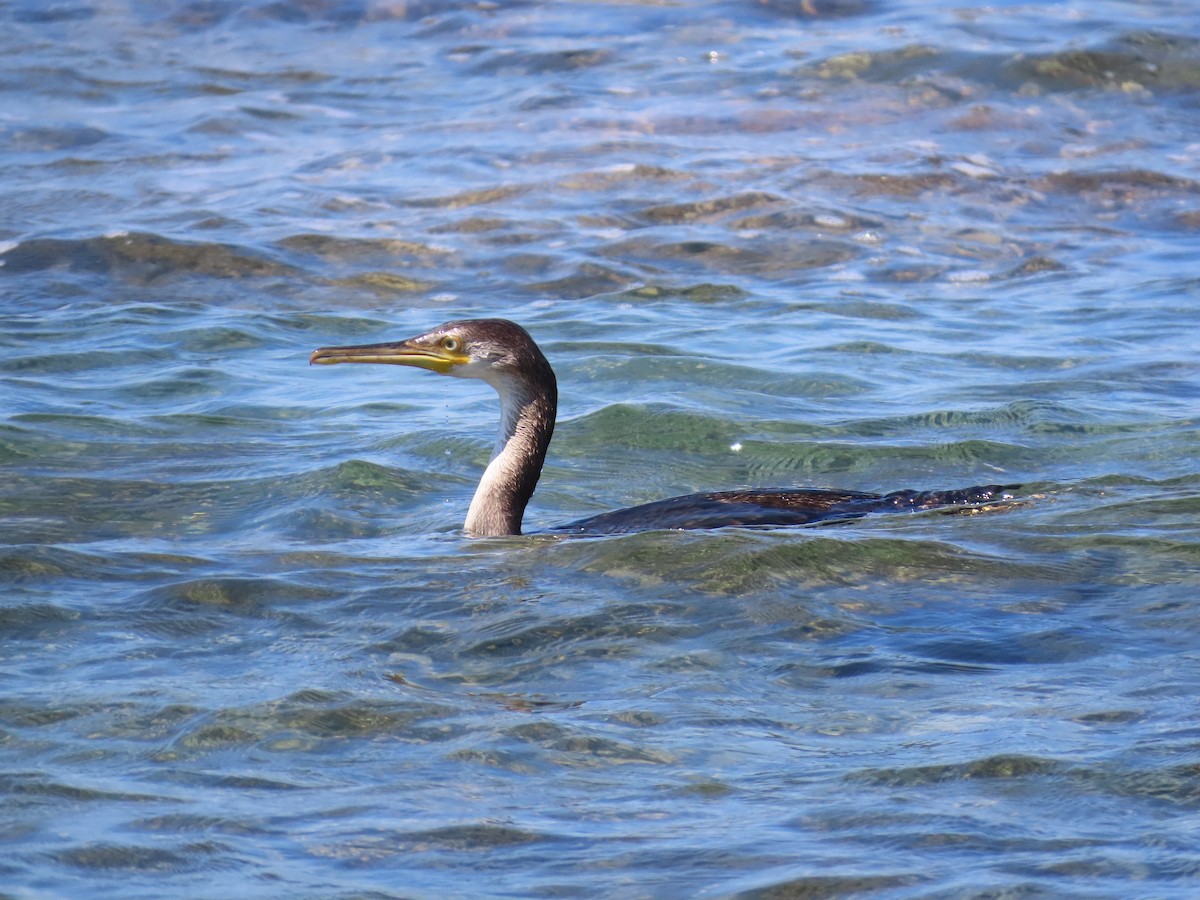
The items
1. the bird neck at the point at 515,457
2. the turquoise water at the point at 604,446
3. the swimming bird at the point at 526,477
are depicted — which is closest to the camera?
the turquoise water at the point at 604,446

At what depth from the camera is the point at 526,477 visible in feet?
24.5

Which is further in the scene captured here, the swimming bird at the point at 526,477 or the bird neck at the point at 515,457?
the bird neck at the point at 515,457

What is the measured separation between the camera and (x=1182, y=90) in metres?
16.0

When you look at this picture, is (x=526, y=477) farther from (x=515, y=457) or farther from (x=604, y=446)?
(x=604, y=446)

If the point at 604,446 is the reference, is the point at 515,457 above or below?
above

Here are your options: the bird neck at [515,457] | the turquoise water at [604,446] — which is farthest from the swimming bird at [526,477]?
the turquoise water at [604,446]

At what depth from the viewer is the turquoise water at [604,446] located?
4457 millimetres

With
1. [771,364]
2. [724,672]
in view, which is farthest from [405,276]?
[724,672]

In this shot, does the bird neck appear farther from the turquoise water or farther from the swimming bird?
the turquoise water

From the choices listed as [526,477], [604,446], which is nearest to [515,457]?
[526,477]

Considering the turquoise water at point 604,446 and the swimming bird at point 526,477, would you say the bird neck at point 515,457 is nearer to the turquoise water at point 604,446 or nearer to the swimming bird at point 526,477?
the swimming bird at point 526,477

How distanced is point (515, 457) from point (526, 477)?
0.10 m

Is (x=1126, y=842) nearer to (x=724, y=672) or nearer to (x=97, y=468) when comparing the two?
(x=724, y=672)

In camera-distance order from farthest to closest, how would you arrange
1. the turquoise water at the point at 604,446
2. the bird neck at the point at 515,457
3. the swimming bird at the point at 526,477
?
the bird neck at the point at 515,457
the swimming bird at the point at 526,477
the turquoise water at the point at 604,446
